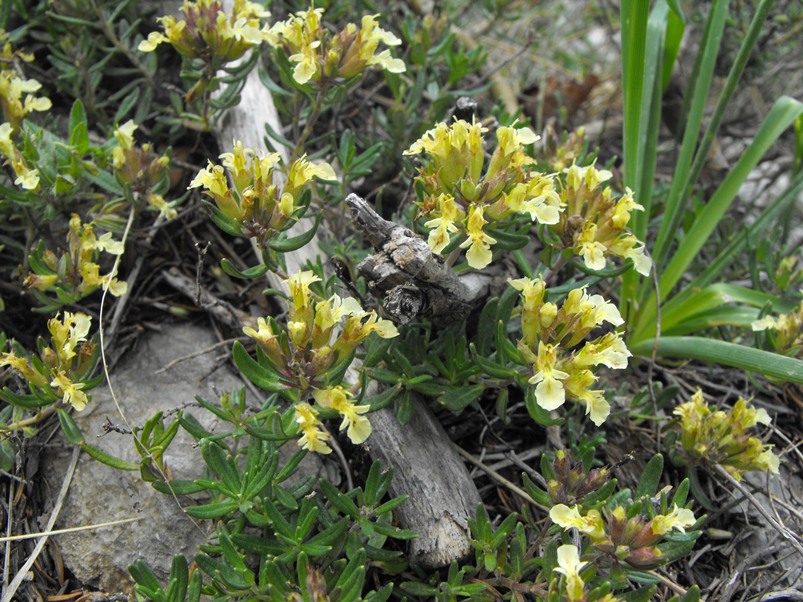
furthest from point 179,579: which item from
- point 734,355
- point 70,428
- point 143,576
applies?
point 734,355

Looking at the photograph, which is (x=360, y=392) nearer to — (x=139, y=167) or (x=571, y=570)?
(x=571, y=570)

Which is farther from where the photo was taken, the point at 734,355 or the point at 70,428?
the point at 734,355

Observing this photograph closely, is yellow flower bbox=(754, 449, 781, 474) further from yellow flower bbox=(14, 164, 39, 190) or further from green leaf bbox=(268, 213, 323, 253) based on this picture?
yellow flower bbox=(14, 164, 39, 190)

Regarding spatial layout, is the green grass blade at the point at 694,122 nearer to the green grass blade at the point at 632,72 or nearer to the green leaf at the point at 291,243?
the green grass blade at the point at 632,72

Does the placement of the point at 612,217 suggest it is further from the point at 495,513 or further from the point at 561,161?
the point at 495,513

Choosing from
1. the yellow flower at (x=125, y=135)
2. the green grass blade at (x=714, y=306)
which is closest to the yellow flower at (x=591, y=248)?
the green grass blade at (x=714, y=306)
